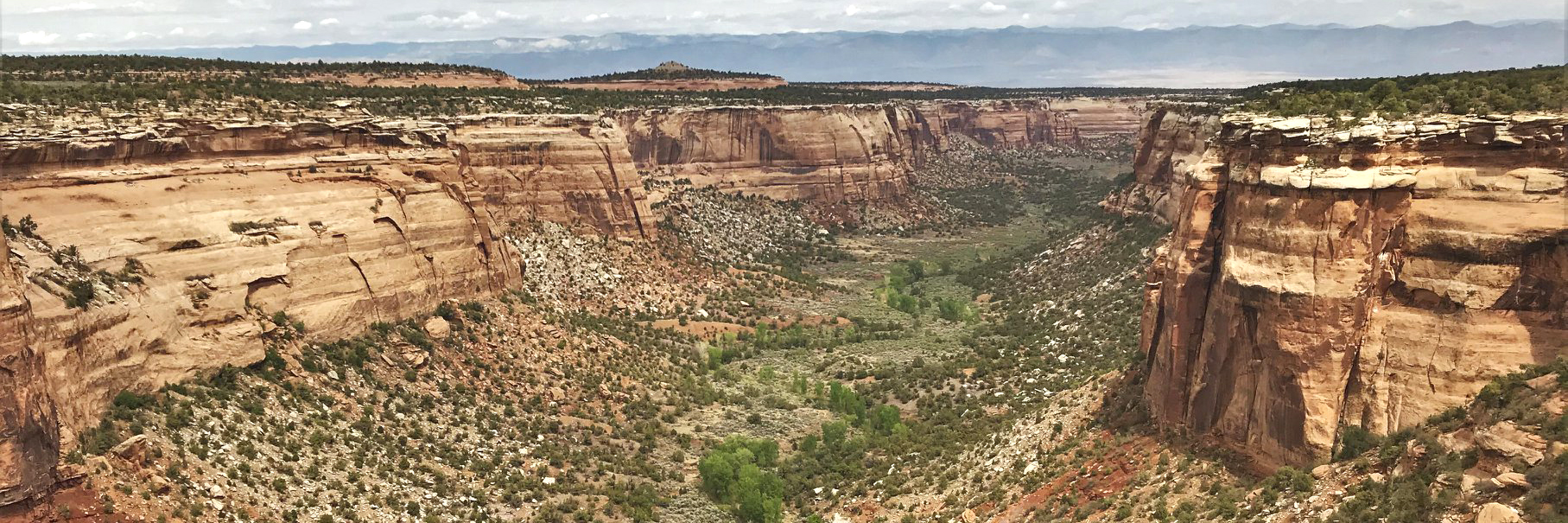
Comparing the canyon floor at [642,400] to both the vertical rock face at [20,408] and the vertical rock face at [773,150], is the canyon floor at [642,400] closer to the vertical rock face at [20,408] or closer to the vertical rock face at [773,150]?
the vertical rock face at [20,408]

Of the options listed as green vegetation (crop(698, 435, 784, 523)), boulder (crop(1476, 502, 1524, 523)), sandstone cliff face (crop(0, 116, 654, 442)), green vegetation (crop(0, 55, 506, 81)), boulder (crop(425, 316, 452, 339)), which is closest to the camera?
boulder (crop(1476, 502, 1524, 523))

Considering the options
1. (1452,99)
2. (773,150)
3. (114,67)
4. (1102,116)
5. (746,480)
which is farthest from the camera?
(1102,116)

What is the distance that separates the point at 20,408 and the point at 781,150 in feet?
274

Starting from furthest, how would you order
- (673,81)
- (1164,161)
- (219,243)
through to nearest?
(673,81)
(1164,161)
(219,243)

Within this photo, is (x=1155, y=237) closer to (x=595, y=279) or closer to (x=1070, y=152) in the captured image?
(x=595, y=279)

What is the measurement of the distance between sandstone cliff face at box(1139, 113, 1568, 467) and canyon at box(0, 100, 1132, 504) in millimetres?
26152

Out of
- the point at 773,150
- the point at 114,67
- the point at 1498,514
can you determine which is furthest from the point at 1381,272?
the point at 773,150

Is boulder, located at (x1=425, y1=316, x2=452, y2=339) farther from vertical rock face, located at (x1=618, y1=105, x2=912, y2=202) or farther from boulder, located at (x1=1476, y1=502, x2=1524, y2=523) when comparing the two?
vertical rock face, located at (x1=618, y1=105, x2=912, y2=202)

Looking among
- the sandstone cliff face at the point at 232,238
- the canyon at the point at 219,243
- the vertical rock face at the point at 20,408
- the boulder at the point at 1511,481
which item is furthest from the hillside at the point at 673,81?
the boulder at the point at 1511,481

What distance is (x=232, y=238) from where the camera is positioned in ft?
114

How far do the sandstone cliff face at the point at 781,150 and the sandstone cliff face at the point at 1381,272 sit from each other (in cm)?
7311

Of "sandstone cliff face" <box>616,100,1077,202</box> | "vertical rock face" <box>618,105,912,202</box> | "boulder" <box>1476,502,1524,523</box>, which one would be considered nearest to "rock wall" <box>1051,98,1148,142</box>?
"sandstone cliff face" <box>616,100,1077,202</box>

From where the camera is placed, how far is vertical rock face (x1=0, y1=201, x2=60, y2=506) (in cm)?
2177

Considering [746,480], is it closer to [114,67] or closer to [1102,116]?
[114,67]
